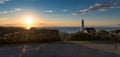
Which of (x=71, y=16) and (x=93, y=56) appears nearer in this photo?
(x=93, y=56)

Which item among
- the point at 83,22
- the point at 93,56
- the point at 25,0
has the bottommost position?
the point at 93,56

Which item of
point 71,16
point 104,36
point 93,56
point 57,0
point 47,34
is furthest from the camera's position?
point 71,16

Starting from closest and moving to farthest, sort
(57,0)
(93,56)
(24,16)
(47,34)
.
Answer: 1. (93,56)
2. (47,34)
3. (57,0)
4. (24,16)

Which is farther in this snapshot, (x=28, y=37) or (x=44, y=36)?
(x=44, y=36)

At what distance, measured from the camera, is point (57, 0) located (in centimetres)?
1138

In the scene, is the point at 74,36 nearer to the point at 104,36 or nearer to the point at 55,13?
the point at 104,36

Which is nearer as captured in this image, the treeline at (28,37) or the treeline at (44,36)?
the treeline at (28,37)

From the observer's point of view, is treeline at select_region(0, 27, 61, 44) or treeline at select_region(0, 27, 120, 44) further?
treeline at select_region(0, 27, 120, 44)

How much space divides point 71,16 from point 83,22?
1101mm

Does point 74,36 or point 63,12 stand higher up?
point 63,12

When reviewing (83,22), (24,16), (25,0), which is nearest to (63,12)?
(83,22)

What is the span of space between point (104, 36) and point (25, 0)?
488 cm

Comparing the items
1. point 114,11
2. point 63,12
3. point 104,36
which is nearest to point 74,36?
point 104,36

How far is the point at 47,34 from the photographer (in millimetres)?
9812
